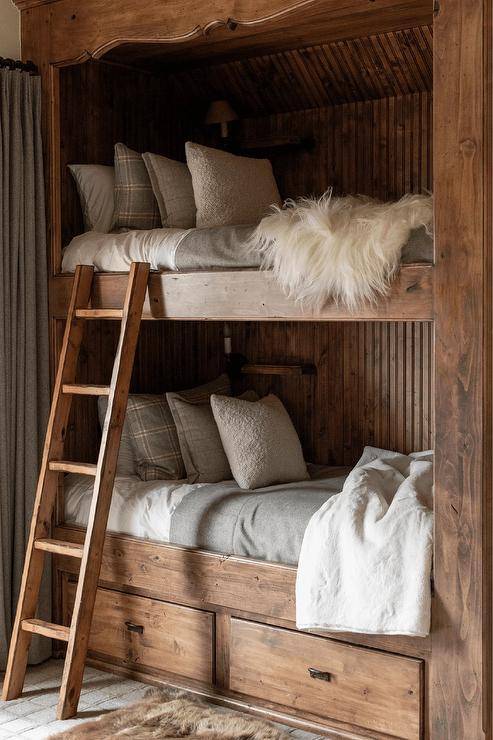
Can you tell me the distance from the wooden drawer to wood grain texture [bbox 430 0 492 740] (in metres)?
0.91

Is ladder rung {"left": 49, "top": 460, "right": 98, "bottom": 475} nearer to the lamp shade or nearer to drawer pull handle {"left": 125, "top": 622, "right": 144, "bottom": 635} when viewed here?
drawer pull handle {"left": 125, "top": 622, "right": 144, "bottom": 635}

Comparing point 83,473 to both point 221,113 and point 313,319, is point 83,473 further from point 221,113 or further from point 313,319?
point 221,113

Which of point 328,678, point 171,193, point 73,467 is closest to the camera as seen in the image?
point 328,678

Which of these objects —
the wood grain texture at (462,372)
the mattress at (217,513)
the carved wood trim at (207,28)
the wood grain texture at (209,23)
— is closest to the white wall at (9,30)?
the wood grain texture at (209,23)

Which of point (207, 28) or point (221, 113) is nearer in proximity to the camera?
point (207, 28)

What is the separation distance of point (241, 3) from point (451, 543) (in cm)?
187

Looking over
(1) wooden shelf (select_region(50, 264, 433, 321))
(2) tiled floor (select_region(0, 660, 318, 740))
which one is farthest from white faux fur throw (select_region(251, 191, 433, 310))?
(2) tiled floor (select_region(0, 660, 318, 740))

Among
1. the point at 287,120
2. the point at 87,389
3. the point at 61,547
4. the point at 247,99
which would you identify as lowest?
the point at 61,547

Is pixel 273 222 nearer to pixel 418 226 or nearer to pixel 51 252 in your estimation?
pixel 418 226

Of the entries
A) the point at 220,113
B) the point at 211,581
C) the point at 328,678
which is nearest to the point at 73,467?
the point at 211,581

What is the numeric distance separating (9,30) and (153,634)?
2479 millimetres

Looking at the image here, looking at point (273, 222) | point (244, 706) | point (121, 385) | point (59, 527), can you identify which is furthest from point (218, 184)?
point (244, 706)

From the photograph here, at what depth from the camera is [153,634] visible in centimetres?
340

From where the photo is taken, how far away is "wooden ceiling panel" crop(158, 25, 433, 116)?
12.0 ft
